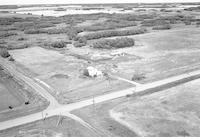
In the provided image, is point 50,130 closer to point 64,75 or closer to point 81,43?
point 64,75

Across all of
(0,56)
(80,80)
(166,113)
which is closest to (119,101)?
(166,113)

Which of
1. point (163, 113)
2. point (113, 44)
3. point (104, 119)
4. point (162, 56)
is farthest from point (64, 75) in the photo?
point (113, 44)

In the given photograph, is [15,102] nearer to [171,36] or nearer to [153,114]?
[153,114]

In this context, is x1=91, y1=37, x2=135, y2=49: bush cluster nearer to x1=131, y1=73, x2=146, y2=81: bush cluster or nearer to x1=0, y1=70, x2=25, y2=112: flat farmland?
x1=131, y1=73, x2=146, y2=81: bush cluster

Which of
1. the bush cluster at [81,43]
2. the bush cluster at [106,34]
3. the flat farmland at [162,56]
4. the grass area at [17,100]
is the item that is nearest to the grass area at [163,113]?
the flat farmland at [162,56]

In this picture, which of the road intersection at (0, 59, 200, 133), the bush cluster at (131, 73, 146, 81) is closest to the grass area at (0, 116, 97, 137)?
the road intersection at (0, 59, 200, 133)

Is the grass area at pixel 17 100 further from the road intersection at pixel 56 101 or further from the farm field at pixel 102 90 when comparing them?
the road intersection at pixel 56 101
